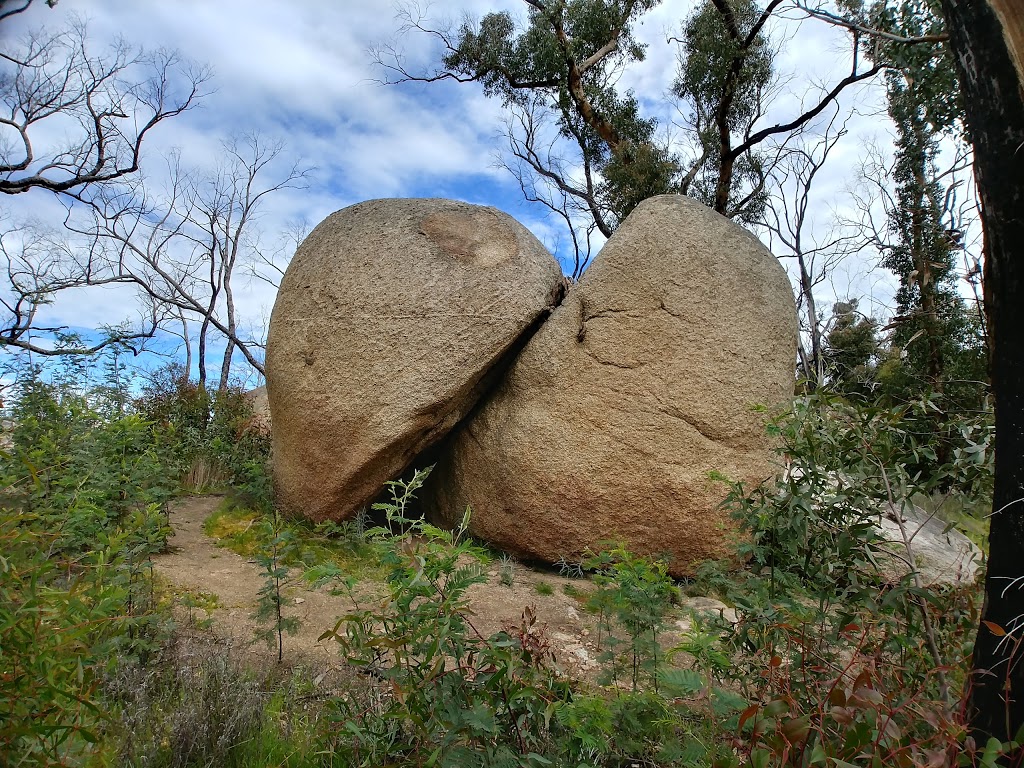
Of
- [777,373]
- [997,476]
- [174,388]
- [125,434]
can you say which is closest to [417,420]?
[125,434]

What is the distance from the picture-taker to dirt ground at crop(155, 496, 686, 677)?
12.0 feet

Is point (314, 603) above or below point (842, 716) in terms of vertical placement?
below

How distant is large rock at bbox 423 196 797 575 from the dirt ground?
24.4 inches

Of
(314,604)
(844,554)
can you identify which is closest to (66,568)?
(314,604)

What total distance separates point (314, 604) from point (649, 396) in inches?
111

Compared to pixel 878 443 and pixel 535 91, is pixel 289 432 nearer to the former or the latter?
pixel 878 443

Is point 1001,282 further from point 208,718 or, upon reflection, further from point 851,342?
point 851,342

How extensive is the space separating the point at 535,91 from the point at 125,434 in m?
11.8

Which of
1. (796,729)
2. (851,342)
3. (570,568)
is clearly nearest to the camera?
(796,729)

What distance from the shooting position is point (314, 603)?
4270mm

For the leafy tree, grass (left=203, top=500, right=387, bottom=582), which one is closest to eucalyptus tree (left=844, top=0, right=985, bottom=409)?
the leafy tree

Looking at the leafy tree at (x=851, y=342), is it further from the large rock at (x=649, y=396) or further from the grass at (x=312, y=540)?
the grass at (x=312, y=540)

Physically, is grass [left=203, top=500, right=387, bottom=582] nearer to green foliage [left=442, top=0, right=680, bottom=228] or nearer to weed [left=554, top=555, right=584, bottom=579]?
weed [left=554, top=555, right=584, bottom=579]

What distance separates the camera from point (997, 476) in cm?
208
